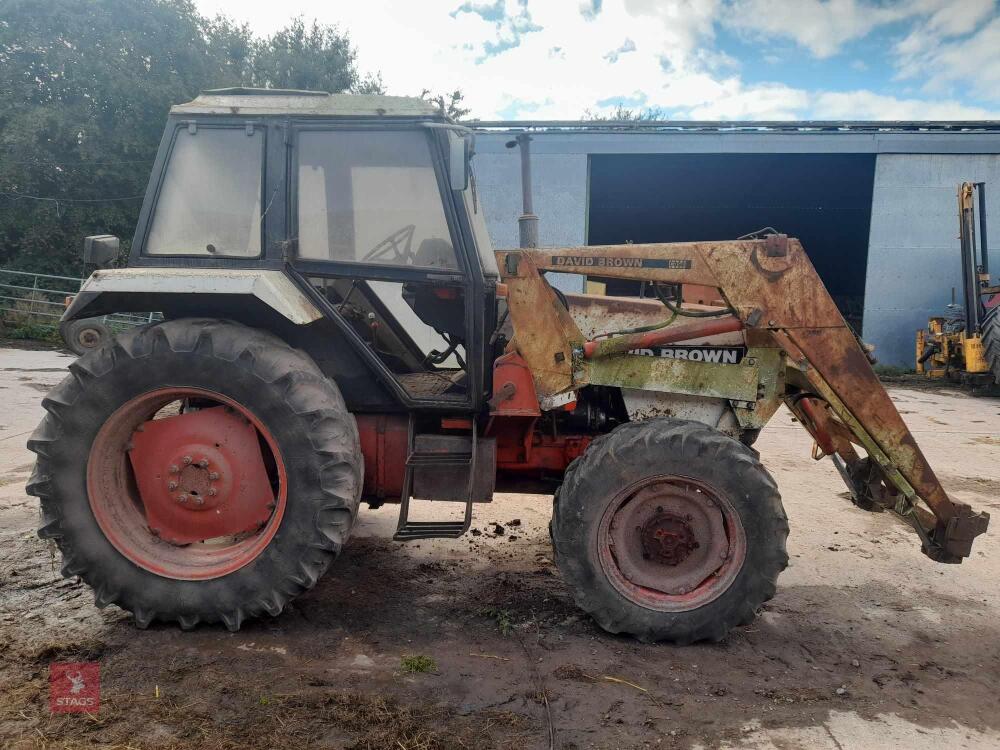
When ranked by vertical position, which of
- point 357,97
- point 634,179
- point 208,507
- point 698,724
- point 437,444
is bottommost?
point 698,724

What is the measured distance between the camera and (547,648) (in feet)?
10.3

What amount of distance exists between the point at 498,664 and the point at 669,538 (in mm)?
963

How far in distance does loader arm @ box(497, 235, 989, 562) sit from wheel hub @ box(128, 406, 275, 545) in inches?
55.0

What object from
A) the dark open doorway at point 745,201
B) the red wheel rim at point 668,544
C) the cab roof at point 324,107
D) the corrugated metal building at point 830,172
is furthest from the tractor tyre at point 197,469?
the dark open doorway at point 745,201

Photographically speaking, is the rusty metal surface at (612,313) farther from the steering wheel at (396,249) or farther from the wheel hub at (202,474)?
the wheel hub at (202,474)

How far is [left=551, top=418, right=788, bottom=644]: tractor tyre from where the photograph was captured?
312 cm

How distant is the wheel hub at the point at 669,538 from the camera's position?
10.6 feet

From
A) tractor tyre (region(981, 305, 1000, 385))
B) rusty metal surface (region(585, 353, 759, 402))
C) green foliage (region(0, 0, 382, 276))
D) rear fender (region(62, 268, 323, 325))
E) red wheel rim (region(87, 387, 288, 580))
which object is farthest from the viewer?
green foliage (region(0, 0, 382, 276))

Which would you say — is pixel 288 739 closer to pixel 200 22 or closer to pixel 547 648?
pixel 547 648

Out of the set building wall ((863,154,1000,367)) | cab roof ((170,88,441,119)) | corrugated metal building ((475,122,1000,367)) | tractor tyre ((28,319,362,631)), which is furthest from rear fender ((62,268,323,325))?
building wall ((863,154,1000,367))

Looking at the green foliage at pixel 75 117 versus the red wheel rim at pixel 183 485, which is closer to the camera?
the red wheel rim at pixel 183 485

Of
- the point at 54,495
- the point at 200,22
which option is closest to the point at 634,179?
the point at 200,22

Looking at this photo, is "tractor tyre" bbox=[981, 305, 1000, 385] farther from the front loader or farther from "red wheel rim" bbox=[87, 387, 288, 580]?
"red wheel rim" bbox=[87, 387, 288, 580]

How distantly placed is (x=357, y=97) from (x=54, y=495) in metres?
2.31
